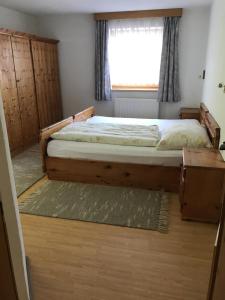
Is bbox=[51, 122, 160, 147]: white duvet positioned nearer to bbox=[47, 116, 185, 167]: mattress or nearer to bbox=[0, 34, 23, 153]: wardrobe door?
bbox=[47, 116, 185, 167]: mattress

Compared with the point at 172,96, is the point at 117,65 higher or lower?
higher

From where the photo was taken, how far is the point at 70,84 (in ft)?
17.7

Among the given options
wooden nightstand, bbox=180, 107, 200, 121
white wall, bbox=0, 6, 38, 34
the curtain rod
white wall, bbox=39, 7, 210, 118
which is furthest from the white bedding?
the curtain rod

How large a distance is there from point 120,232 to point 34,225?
821 millimetres

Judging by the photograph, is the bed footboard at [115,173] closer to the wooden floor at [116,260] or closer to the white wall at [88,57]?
the wooden floor at [116,260]

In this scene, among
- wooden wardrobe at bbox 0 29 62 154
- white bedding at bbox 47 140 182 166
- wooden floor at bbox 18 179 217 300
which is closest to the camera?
wooden floor at bbox 18 179 217 300

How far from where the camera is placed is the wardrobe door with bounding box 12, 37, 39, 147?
158 inches

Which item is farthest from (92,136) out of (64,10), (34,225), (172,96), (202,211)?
(64,10)

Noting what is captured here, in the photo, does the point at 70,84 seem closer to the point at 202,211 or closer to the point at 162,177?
the point at 162,177

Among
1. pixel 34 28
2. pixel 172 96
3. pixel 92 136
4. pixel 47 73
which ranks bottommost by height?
pixel 92 136

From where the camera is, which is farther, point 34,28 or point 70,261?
point 34,28

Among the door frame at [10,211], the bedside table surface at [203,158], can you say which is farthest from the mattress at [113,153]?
the door frame at [10,211]

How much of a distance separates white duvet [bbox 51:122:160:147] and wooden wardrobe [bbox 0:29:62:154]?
116cm

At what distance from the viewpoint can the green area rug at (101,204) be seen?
242cm
